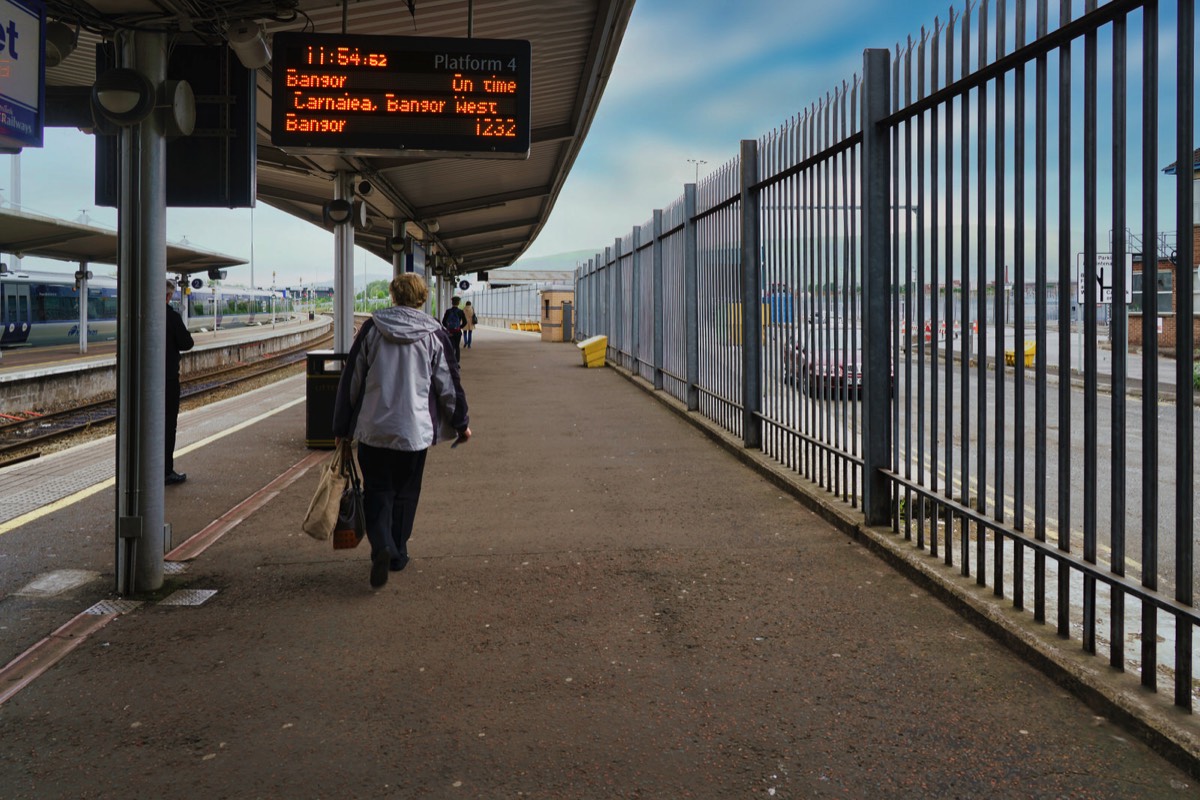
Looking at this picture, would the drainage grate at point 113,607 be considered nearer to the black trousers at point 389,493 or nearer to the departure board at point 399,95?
the black trousers at point 389,493

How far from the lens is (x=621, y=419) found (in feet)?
40.2

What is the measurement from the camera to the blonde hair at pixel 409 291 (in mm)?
5230

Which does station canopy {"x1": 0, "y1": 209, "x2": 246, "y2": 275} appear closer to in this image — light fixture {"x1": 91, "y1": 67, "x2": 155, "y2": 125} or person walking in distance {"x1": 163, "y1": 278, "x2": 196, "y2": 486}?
person walking in distance {"x1": 163, "y1": 278, "x2": 196, "y2": 486}

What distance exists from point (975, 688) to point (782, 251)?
458 cm

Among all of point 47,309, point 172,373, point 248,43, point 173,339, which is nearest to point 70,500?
point 172,373

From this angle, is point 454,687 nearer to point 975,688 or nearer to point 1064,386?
point 975,688

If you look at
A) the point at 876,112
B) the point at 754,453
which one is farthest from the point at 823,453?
the point at 876,112

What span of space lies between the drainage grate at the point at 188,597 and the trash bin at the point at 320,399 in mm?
4707

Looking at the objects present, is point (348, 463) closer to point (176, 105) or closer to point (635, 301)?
point (176, 105)

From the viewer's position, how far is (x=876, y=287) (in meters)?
5.58

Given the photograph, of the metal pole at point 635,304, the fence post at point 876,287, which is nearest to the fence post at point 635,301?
the metal pole at point 635,304

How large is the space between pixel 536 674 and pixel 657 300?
36.0ft

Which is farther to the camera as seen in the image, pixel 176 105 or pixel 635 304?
pixel 635 304

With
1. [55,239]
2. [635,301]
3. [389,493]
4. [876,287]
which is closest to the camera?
[389,493]
